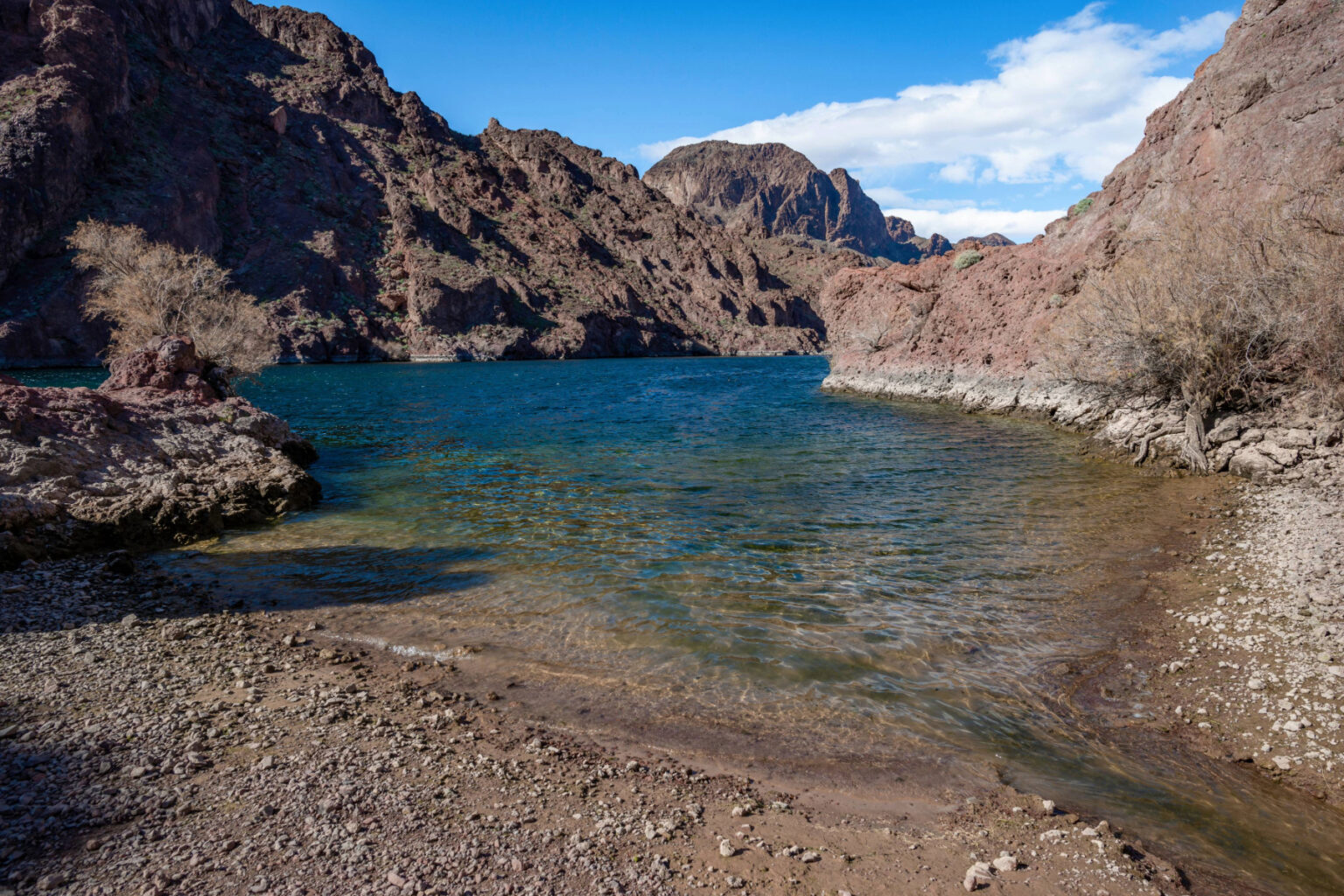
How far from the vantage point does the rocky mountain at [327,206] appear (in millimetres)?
67688

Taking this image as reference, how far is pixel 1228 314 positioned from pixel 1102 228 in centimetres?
1407

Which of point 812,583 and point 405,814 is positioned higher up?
point 405,814

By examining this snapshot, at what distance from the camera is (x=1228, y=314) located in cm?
1371

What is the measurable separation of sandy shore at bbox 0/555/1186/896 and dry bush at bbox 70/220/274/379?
55.8 ft

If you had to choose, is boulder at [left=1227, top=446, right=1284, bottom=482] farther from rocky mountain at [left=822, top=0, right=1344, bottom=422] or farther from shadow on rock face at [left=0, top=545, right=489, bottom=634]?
shadow on rock face at [left=0, top=545, right=489, bottom=634]

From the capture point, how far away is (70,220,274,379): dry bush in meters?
19.8

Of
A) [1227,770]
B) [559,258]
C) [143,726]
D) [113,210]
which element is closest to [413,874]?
[143,726]

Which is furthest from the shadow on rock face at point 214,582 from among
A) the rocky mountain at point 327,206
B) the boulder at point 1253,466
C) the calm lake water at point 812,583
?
the rocky mountain at point 327,206

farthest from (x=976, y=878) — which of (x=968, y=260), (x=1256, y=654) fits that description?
(x=968, y=260)

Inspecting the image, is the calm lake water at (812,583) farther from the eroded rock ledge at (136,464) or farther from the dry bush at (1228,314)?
the dry bush at (1228,314)

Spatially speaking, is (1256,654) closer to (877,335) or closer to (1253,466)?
(1253,466)

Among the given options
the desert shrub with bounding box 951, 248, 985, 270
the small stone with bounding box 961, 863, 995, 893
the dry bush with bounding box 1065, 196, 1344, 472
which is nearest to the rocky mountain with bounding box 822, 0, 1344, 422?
the desert shrub with bounding box 951, 248, 985, 270

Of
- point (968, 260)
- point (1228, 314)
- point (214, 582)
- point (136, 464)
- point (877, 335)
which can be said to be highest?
point (968, 260)

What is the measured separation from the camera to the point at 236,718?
16.9 ft
